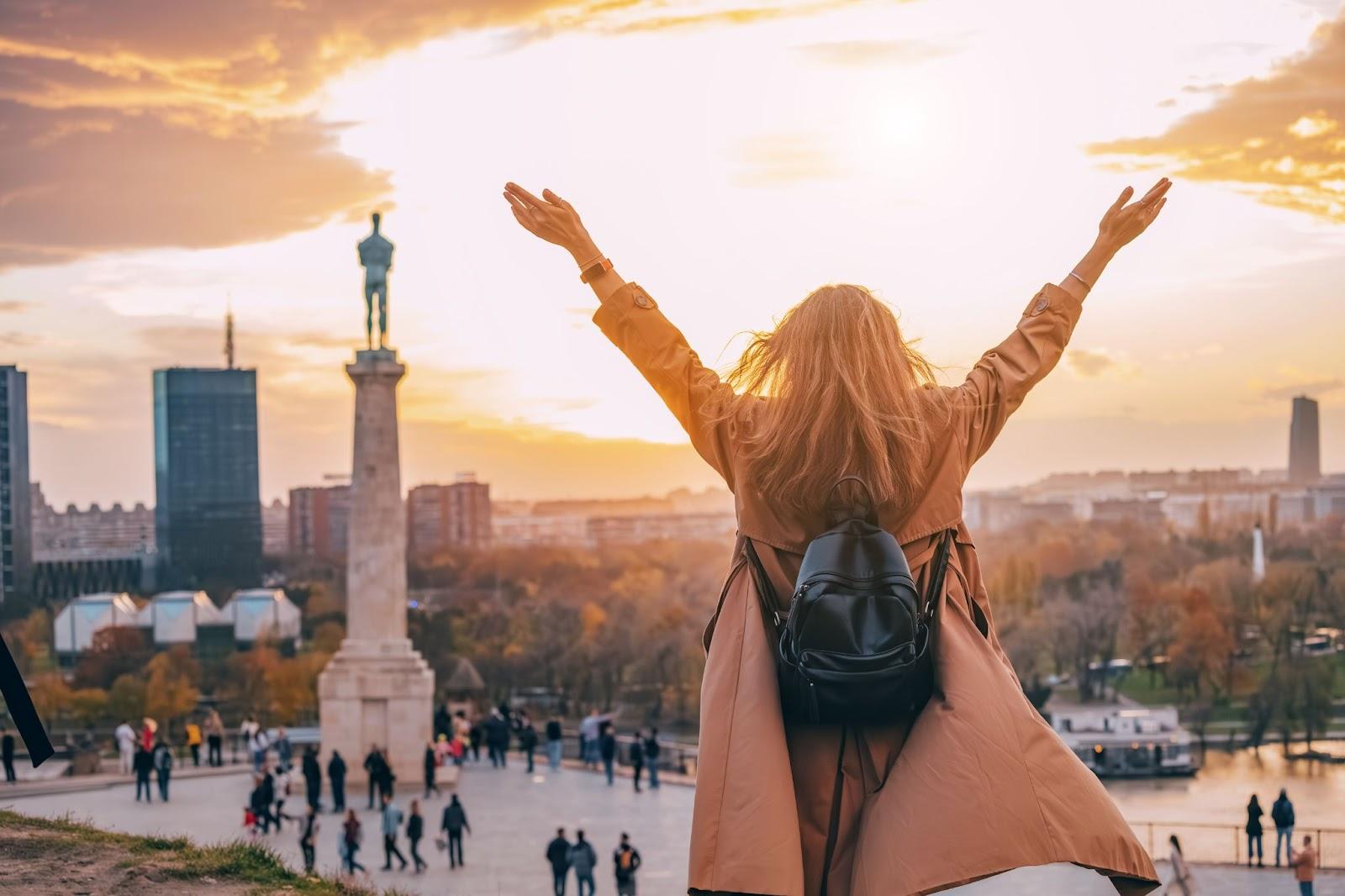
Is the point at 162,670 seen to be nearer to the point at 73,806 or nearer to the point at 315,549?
the point at 73,806

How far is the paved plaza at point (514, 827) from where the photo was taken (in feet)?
60.7

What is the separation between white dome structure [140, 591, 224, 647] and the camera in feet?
216

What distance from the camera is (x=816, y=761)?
348cm

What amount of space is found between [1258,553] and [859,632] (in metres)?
76.1

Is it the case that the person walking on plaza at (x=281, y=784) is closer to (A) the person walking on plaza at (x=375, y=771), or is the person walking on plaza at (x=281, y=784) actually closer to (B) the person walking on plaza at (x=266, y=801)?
(B) the person walking on plaza at (x=266, y=801)

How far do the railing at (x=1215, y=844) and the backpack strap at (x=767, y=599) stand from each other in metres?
16.8

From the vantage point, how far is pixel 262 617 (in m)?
66.5

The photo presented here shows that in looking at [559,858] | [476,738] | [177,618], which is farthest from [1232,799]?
[177,618]

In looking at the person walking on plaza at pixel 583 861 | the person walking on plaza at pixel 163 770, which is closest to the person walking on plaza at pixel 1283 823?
the person walking on plaza at pixel 583 861

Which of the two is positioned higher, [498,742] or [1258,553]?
[1258,553]

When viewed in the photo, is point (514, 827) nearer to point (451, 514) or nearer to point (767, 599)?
point (767, 599)

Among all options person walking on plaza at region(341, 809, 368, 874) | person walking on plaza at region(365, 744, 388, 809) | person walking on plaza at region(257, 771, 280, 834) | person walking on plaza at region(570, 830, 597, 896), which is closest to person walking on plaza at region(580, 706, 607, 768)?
person walking on plaza at region(365, 744, 388, 809)

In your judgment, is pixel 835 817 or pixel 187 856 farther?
pixel 187 856

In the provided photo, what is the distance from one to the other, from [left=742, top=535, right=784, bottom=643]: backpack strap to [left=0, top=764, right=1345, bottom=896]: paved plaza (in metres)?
12.5
